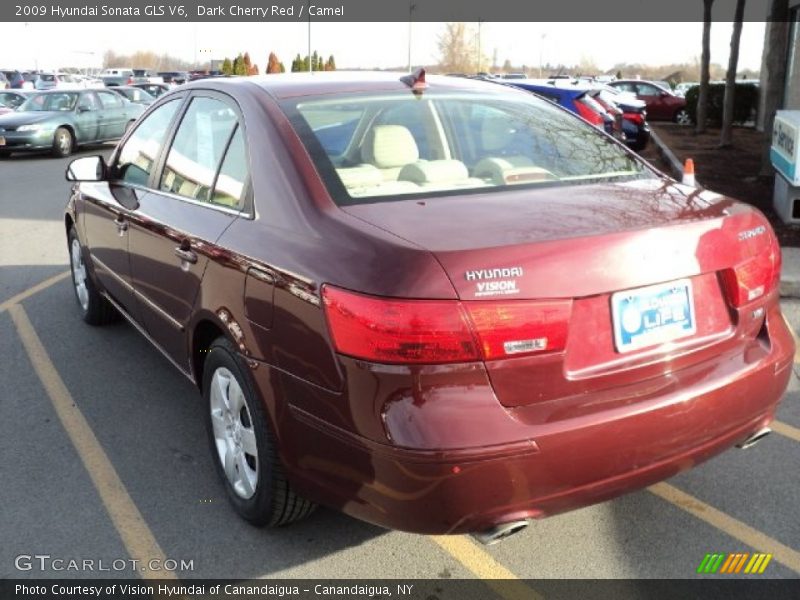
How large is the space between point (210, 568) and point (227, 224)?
1.30 m

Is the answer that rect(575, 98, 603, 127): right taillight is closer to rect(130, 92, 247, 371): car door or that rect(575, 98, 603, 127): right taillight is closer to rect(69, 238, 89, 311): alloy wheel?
rect(69, 238, 89, 311): alloy wheel

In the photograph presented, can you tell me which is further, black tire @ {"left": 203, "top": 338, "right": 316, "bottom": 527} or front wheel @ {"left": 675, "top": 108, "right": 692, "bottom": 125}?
front wheel @ {"left": 675, "top": 108, "right": 692, "bottom": 125}

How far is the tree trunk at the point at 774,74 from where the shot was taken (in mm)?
11297

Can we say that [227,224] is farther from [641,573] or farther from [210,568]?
[641,573]

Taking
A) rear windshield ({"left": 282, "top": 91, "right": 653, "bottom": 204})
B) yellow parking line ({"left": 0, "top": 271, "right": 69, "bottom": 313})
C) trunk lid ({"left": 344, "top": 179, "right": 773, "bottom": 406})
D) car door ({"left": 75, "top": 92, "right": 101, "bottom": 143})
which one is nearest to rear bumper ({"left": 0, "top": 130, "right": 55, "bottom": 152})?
car door ({"left": 75, "top": 92, "right": 101, "bottom": 143})

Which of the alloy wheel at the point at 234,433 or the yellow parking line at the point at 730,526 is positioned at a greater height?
the alloy wheel at the point at 234,433

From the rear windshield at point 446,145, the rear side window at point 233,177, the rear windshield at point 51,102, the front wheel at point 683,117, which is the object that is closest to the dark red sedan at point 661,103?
the front wheel at point 683,117

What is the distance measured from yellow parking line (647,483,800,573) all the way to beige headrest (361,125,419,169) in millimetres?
1644

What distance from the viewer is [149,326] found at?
4.33m

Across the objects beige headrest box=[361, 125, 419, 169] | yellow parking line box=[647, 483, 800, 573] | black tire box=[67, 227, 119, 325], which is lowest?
yellow parking line box=[647, 483, 800, 573]

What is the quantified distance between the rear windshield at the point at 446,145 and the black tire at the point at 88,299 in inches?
114

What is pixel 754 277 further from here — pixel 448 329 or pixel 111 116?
pixel 111 116

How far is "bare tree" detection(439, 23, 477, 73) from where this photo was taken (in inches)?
2726

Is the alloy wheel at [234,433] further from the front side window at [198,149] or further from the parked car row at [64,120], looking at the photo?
the parked car row at [64,120]
